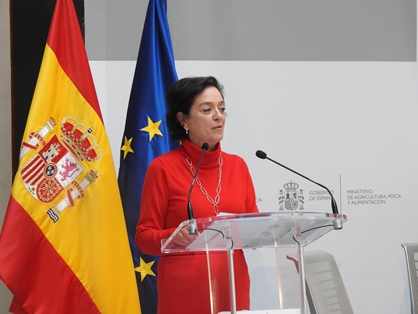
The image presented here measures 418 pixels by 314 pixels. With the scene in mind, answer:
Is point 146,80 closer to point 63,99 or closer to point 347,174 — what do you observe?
point 63,99

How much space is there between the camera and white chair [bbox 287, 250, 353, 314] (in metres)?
2.23

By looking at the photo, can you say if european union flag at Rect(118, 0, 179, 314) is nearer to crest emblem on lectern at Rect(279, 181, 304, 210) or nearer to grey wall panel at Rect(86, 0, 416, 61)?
grey wall panel at Rect(86, 0, 416, 61)

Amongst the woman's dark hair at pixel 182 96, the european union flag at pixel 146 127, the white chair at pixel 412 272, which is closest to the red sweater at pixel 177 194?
the woman's dark hair at pixel 182 96

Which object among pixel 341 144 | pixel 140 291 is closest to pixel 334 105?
pixel 341 144

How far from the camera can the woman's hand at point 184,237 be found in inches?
61.1

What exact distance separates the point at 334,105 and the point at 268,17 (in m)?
0.71

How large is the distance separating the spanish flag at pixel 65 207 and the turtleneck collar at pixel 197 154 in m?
0.66

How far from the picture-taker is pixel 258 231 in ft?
5.12

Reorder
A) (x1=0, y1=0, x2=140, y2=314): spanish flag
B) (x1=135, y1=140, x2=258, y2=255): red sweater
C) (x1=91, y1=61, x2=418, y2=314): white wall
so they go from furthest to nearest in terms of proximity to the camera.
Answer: (x1=91, y1=61, x2=418, y2=314): white wall < (x1=0, y1=0, x2=140, y2=314): spanish flag < (x1=135, y1=140, x2=258, y2=255): red sweater

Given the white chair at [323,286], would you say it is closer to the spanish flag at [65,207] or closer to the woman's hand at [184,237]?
the woman's hand at [184,237]

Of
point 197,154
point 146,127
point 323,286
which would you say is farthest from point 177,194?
point 146,127

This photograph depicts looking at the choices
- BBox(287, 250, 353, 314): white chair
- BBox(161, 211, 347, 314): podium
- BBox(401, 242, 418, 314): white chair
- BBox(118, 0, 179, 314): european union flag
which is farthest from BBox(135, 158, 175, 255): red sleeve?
BBox(401, 242, 418, 314): white chair

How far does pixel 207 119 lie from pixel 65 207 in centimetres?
88

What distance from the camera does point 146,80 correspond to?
3.15 metres
